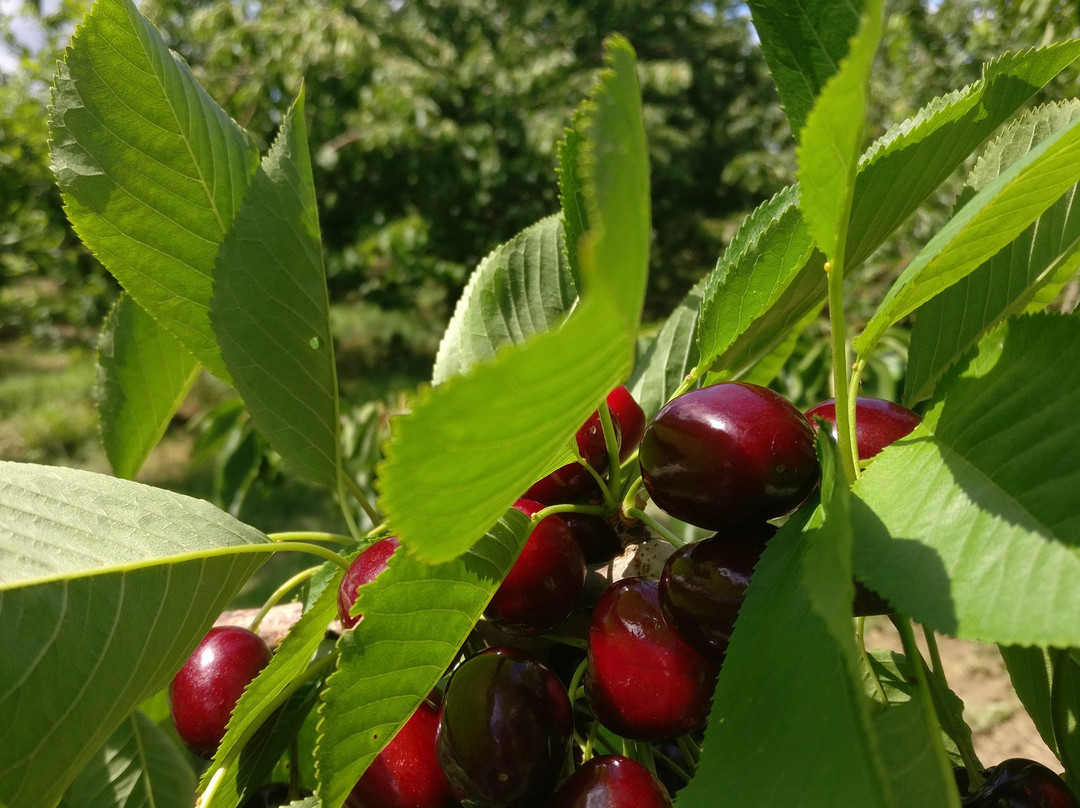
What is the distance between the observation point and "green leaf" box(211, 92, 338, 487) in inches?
24.0

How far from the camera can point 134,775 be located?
708 millimetres

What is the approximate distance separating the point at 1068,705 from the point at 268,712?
0.54 m

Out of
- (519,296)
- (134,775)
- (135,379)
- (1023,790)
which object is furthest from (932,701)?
(135,379)

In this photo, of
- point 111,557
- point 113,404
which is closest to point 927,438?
point 111,557

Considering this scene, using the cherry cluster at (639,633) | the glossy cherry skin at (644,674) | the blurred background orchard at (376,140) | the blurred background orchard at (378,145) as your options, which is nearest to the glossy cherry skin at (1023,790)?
the cherry cluster at (639,633)

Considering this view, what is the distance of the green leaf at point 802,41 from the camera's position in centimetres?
42

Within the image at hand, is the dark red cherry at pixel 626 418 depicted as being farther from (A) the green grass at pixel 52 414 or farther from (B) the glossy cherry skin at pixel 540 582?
(A) the green grass at pixel 52 414

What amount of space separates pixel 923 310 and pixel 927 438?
0.20 m

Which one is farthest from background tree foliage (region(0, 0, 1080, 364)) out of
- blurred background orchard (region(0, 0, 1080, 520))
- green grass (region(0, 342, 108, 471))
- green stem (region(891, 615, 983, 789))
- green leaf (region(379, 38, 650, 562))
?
green leaf (region(379, 38, 650, 562))

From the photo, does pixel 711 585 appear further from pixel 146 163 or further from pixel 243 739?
pixel 146 163

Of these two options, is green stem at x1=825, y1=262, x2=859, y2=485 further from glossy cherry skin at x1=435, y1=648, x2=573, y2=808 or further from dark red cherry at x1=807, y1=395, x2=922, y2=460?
glossy cherry skin at x1=435, y1=648, x2=573, y2=808

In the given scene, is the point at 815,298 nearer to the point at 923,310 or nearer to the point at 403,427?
the point at 923,310

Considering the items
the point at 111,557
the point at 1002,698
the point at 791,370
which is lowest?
the point at 1002,698

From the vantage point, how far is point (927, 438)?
0.42 meters
